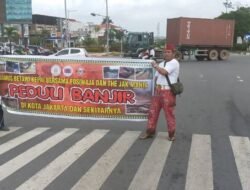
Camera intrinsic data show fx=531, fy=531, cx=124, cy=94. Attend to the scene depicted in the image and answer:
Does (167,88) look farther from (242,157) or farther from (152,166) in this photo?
(152,166)

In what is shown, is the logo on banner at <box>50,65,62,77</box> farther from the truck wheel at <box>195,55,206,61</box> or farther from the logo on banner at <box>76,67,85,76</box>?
the truck wheel at <box>195,55,206,61</box>

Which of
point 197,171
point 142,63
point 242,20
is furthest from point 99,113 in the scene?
point 242,20

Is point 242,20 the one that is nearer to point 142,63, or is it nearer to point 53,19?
point 53,19

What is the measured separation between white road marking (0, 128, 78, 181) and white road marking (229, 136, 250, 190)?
2997mm

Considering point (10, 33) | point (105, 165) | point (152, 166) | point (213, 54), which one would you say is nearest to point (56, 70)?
point (105, 165)

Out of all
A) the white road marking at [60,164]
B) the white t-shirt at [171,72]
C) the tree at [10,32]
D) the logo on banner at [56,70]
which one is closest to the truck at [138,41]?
the logo on banner at [56,70]

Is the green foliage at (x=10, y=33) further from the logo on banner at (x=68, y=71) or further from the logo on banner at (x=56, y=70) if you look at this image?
the logo on banner at (x=68, y=71)

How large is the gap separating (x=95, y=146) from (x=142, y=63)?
1.86 metres

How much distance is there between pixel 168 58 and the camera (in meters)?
9.12

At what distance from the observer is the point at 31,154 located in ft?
27.0

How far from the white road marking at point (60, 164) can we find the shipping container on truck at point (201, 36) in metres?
38.3

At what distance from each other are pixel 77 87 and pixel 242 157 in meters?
3.54

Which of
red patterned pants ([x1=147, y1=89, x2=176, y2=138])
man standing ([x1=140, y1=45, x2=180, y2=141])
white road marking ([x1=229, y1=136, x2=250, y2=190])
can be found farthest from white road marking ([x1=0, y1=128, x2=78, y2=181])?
white road marking ([x1=229, y1=136, x2=250, y2=190])

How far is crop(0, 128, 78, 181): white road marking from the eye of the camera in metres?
7.29
